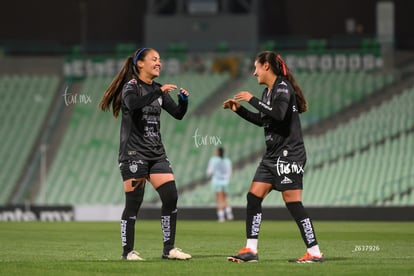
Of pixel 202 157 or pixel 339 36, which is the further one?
Answer: pixel 339 36

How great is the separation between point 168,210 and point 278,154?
1513 millimetres

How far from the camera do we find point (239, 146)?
3481cm

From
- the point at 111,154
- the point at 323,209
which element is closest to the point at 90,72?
the point at 111,154

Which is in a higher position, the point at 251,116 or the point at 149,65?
the point at 149,65

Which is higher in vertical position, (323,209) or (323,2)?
(323,2)

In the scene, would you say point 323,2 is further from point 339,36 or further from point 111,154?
point 111,154

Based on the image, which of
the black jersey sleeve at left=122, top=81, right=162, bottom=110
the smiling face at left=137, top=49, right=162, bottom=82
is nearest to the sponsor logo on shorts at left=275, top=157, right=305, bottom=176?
the black jersey sleeve at left=122, top=81, right=162, bottom=110

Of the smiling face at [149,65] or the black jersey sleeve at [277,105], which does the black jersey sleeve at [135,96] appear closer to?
the smiling face at [149,65]

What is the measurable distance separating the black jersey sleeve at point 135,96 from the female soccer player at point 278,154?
829 mm

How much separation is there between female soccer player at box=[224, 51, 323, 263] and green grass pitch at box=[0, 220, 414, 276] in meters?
0.32

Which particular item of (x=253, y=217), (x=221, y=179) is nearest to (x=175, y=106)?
(x=253, y=217)

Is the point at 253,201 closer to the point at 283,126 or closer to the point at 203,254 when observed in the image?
the point at 283,126

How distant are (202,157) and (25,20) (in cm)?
1056

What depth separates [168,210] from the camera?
11.9 meters
